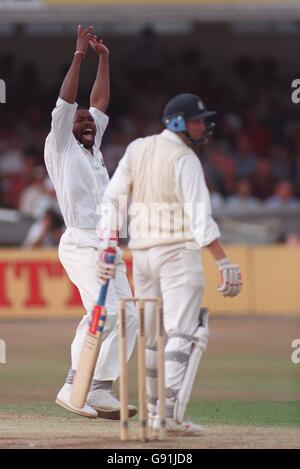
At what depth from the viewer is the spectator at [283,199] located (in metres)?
17.5

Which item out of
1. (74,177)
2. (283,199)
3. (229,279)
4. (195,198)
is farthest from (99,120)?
(283,199)

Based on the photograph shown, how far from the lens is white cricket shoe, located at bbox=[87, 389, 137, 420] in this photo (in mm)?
7914

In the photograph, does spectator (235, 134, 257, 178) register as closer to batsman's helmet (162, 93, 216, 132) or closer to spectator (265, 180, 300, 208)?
spectator (265, 180, 300, 208)

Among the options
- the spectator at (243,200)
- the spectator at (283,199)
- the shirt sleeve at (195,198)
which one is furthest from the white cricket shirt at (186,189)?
the spectator at (283,199)

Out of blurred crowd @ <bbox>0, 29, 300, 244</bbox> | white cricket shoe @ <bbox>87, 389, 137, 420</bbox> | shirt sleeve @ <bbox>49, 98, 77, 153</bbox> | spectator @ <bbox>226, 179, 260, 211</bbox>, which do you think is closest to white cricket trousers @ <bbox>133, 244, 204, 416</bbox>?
white cricket shoe @ <bbox>87, 389, 137, 420</bbox>

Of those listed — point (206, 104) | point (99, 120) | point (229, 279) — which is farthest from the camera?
point (206, 104)

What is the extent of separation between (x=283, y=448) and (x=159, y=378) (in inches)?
31.4

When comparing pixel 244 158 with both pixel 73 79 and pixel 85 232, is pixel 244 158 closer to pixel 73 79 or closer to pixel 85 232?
pixel 85 232

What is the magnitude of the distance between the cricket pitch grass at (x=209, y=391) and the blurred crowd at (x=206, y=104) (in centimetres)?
257

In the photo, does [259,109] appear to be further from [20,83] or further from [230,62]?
[20,83]

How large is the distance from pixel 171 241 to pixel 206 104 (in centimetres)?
1336

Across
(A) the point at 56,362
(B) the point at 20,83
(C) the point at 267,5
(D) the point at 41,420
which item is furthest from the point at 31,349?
(B) the point at 20,83

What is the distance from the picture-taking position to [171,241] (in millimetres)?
6879

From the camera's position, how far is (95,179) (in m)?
8.02
